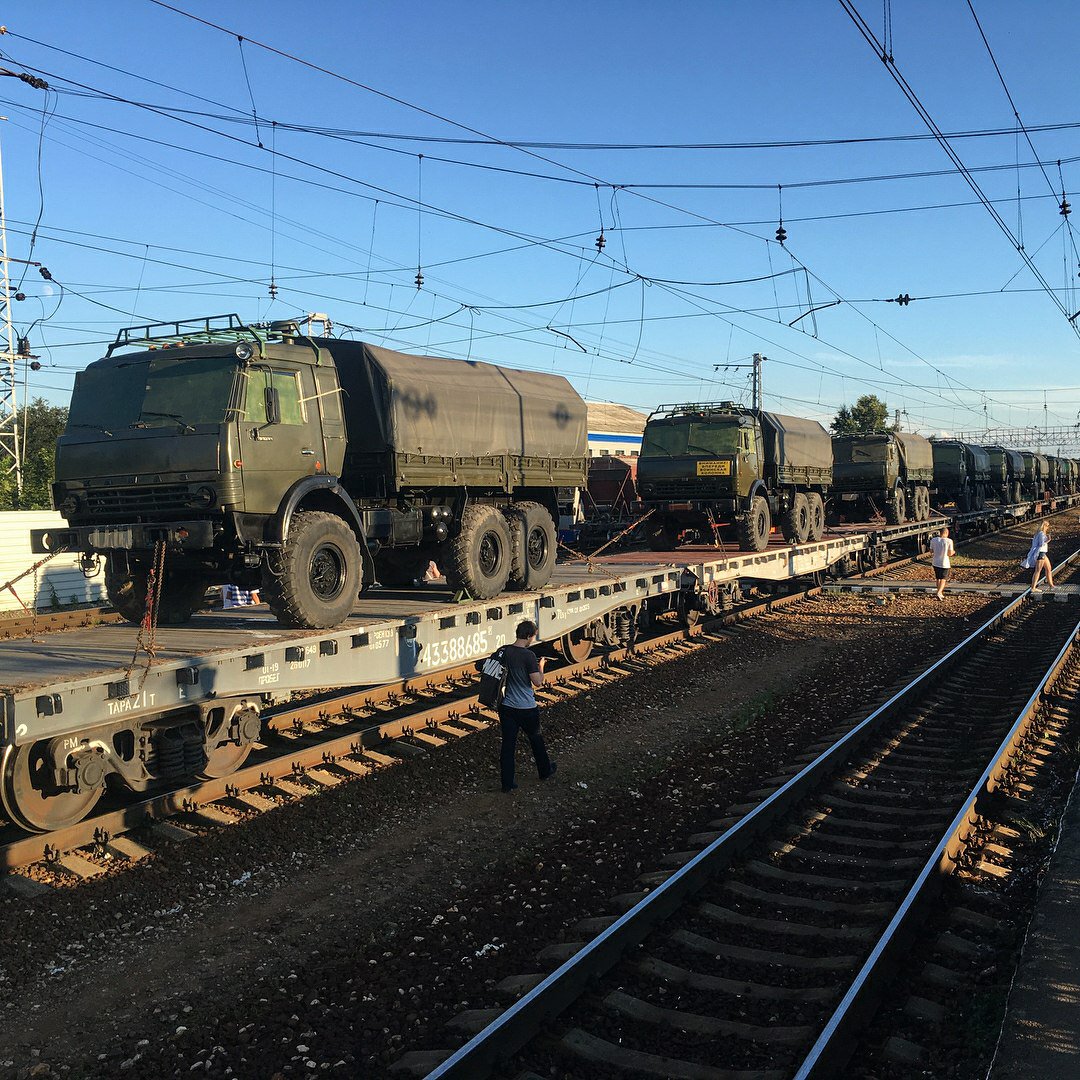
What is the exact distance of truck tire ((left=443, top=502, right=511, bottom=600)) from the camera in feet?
36.7

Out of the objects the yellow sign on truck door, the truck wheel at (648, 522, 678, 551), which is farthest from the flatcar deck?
the truck wheel at (648, 522, 678, 551)

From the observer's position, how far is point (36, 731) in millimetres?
6098

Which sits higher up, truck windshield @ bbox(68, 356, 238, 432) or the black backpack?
truck windshield @ bbox(68, 356, 238, 432)

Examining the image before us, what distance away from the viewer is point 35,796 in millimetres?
6684

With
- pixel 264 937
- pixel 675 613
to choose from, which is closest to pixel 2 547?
pixel 675 613

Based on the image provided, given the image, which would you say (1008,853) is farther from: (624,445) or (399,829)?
(624,445)

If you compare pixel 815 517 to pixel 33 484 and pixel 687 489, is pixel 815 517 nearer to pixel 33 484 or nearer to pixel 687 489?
pixel 687 489

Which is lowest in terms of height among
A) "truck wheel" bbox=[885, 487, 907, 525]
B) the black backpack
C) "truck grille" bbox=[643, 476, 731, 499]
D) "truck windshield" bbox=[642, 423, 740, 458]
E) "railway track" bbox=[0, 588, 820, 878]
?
"railway track" bbox=[0, 588, 820, 878]

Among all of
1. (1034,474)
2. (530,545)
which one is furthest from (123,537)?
(1034,474)

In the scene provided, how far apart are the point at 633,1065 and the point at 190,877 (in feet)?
11.8

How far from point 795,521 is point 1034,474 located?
39110mm

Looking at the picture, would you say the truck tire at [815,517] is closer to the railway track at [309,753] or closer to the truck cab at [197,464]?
the railway track at [309,753]

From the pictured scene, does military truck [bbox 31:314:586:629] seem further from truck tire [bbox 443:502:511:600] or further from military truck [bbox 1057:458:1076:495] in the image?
military truck [bbox 1057:458:1076:495]

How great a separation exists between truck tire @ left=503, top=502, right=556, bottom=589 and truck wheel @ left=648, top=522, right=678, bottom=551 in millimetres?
7552
